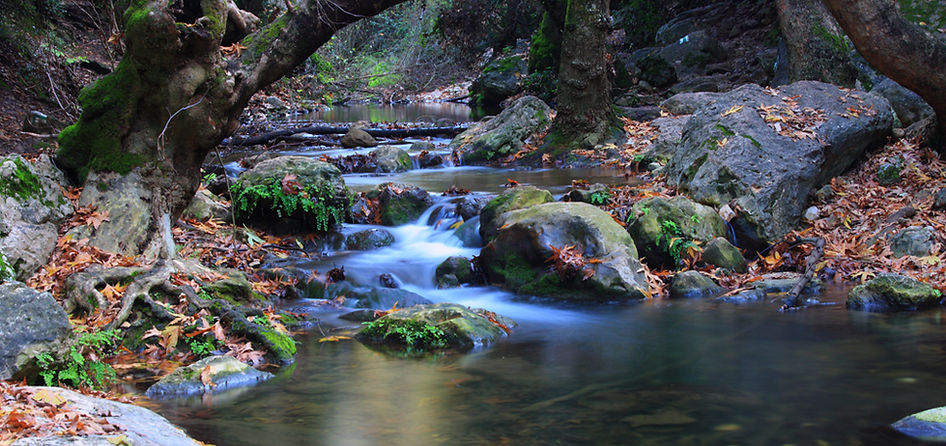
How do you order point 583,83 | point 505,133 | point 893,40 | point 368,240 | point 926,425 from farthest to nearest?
point 505,133
point 583,83
point 368,240
point 893,40
point 926,425

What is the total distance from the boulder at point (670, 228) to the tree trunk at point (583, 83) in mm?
6572

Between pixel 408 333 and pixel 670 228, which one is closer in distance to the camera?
pixel 408 333

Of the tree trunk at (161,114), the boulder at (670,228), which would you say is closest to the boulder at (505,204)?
the boulder at (670,228)

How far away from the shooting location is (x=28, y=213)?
6668mm

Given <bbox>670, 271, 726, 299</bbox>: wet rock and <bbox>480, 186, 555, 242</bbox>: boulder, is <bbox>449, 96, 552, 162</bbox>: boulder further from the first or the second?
<bbox>670, 271, 726, 299</bbox>: wet rock

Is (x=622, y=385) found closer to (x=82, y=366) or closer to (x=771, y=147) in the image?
(x=82, y=366)

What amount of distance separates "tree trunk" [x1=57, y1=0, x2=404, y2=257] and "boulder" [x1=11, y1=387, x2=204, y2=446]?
3.61 metres

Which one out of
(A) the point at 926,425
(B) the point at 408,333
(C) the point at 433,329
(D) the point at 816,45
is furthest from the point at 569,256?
(D) the point at 816,45

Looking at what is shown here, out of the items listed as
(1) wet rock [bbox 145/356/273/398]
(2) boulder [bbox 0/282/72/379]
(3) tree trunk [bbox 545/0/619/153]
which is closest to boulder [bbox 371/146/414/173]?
(3) tree trunk [bbox 545/0/619/153]

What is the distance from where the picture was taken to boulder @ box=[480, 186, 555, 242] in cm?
932

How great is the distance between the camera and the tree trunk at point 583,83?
1475 centimetres

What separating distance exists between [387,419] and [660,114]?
13957 millimetres

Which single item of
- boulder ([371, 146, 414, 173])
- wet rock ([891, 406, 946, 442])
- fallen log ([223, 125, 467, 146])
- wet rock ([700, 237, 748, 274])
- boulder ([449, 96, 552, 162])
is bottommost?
wet rock ([891, 406, 946, 442])

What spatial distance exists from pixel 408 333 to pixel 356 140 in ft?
42.0
